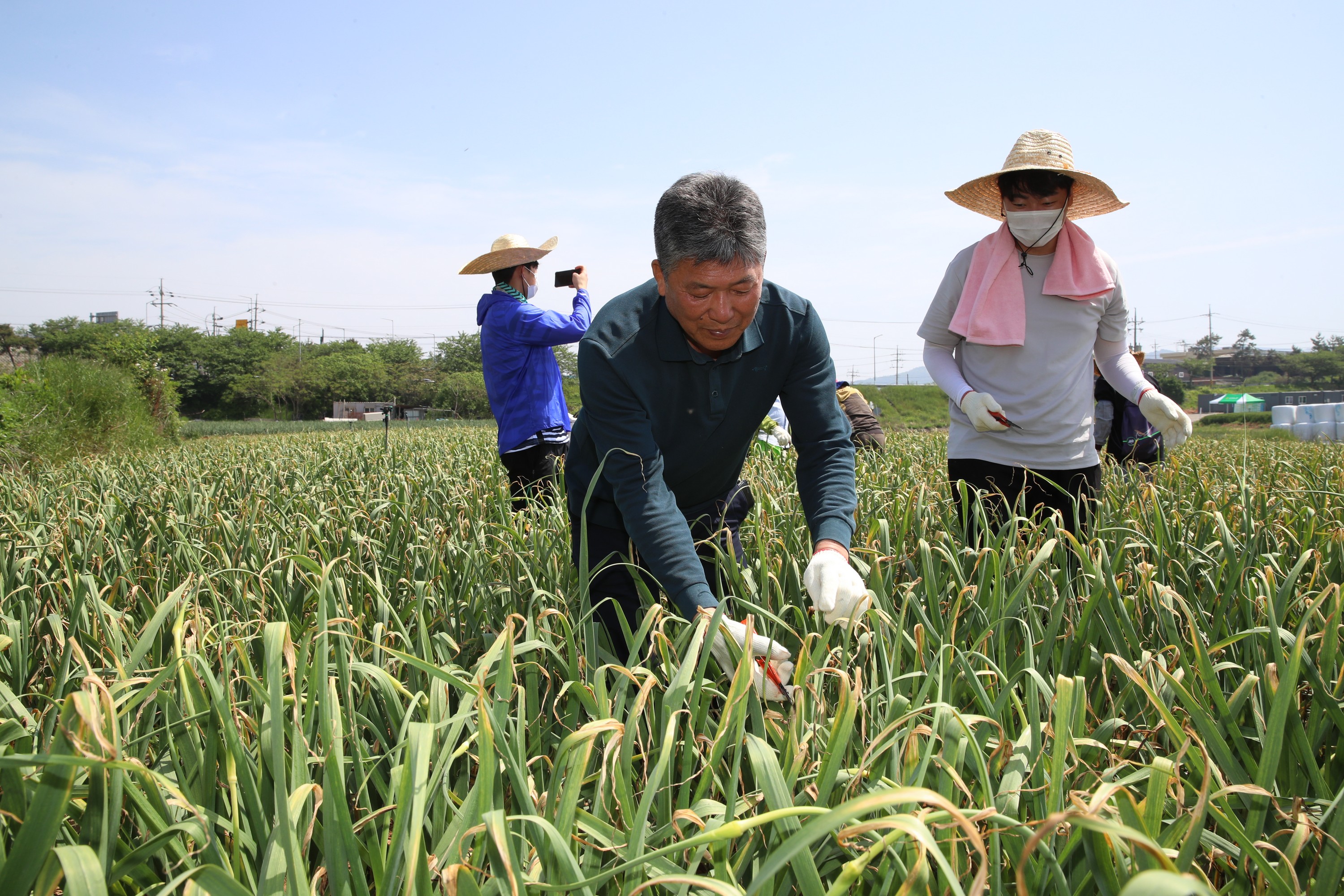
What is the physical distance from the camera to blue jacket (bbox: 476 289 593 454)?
3494 millimetres

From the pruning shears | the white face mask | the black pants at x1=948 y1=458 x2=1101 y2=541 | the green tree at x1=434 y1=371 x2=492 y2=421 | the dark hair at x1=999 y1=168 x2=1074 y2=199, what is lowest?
the pruning shears

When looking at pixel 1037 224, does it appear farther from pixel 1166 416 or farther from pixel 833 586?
pixel 833 586

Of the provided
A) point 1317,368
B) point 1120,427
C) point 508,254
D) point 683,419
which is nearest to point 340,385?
point 508,254

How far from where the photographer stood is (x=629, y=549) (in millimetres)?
1911

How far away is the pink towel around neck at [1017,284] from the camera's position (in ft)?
7.77

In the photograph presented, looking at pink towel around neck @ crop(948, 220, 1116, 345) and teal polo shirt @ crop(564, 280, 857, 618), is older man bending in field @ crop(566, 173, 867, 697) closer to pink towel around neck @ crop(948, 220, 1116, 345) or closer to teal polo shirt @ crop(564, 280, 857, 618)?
teal polo shirt @ crop(564, 280, 857, 618)

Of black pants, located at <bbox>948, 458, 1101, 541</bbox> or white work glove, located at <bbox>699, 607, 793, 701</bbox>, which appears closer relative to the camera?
white work glove, located at <bbox>699, 607, 793, 701</bbox>

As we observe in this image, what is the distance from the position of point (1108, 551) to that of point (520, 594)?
1.55m

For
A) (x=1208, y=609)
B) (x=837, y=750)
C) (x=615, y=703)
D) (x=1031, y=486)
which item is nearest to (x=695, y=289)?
(x=615, y=703)

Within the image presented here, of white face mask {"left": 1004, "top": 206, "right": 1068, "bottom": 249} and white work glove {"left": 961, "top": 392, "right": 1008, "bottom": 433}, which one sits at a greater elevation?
white face mask {"left": 1004, "top": 206, "right": 1068, "bottom": 249}

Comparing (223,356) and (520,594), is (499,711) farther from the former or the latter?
(223,356)

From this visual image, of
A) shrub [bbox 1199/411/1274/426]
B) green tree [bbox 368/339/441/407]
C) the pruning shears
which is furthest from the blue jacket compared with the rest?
green tree [bbox 368/339/441/407]

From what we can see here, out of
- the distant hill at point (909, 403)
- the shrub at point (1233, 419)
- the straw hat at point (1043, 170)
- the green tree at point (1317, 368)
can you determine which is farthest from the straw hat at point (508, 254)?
the green tree at point (1317, 368)

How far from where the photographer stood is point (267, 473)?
4805 millimetres
